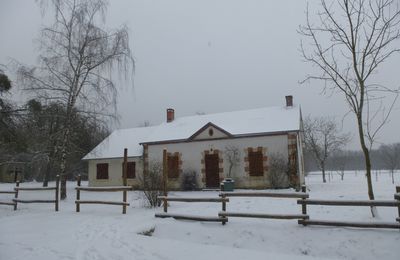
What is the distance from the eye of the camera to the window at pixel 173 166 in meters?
24.9

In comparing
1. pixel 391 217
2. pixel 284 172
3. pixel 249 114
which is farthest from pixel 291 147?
pixel 391 217

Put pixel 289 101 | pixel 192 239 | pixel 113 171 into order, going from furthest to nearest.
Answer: pixel 113 171, pixel 289 101, pixel 192 239

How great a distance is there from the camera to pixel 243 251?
7.97m

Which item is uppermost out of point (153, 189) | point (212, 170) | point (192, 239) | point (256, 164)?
point (256, 164)

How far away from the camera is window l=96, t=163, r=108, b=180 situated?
1145 inches

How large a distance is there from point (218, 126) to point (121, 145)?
9.83 m

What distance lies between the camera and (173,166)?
25141mm

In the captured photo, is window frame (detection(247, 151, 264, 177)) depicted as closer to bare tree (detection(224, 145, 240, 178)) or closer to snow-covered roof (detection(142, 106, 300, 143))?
bare tree (detection(224, 145, 240, 178))

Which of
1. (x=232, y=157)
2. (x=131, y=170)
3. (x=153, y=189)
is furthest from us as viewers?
(x=131, y=170)

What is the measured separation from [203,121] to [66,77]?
37.5 ft

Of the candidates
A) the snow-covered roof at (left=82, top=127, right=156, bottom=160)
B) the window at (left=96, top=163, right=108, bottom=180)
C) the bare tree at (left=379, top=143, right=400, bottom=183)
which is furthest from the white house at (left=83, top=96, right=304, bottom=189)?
the bare tree at (left=379, top=143, right=400, bottom=183)

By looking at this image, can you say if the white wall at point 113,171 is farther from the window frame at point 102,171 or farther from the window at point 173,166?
the window at point 173,166

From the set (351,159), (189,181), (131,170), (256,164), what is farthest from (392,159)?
(351,159)

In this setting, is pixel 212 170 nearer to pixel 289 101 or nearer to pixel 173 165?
pixel 173 165
